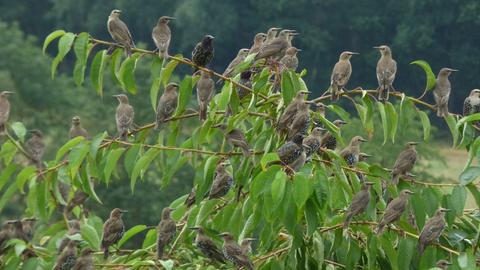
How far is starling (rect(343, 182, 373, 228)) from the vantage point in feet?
22.7

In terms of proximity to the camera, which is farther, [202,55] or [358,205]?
[202,55]

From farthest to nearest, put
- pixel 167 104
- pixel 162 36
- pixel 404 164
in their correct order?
1. pixel 162 36
2. pixel 167 104
3. pixel 404 164

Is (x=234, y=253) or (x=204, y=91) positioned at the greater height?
(x=204, y=91)

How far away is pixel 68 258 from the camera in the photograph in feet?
24.6

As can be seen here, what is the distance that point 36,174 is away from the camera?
750 centimetres

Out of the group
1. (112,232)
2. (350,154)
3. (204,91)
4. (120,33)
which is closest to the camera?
(204,91)

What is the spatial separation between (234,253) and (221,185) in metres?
0.45

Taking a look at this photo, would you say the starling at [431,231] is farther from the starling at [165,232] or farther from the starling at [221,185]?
the starling at [165,232]

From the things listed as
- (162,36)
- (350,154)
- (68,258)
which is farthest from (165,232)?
(162,36)

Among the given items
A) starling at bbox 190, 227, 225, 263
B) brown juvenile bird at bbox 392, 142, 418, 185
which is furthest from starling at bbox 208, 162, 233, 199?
brown juvenile bird at bbox 392, 142, 418, 185

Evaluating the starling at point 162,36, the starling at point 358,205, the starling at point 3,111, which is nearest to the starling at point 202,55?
the starling at point 162,36

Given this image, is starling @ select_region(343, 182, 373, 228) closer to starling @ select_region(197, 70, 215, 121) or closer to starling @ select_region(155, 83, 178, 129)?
starling @ select_region(197, 70, 215, 121)

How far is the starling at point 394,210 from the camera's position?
6.93 meters

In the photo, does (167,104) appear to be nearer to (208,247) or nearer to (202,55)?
(202,55)
